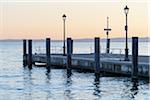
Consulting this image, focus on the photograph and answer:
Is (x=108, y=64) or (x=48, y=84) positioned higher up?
(x=108, y=64)

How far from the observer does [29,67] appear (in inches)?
2136

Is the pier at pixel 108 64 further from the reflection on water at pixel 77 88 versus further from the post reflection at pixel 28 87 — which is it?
the post reflection at pixel 28 87

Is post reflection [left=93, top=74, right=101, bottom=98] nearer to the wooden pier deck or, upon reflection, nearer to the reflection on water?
the reflection on water

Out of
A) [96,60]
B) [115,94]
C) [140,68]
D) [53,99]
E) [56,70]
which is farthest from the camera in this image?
[56,70]

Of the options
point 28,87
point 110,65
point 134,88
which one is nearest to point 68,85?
point 28,87

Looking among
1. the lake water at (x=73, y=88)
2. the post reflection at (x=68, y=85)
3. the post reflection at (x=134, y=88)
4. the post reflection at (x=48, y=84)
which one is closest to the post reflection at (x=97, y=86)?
the lake water at (x=73, y=88)

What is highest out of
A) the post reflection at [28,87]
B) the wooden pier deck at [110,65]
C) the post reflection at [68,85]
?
the wooden pier deck at [110,65]

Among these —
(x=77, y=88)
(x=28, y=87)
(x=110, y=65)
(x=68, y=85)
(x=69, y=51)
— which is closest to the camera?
(x=77, y=88)

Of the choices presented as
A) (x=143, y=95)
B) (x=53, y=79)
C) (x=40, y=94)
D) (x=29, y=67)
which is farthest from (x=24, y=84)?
(x=29, y=67)

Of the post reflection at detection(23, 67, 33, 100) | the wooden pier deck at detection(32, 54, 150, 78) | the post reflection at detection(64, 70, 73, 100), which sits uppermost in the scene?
the wooden pier deck at detection(32, 54, 150, 78)

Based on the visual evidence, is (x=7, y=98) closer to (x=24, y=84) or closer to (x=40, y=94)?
(x=40, y=94)

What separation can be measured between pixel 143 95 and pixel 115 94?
5.31 feet

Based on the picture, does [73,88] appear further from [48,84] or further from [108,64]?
[108,64]

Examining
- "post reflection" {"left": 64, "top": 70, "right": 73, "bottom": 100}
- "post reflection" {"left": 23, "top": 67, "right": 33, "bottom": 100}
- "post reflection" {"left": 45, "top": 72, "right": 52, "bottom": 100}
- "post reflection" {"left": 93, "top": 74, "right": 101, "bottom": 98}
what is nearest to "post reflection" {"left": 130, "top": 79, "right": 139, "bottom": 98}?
"post reflection" {"left": 93, "top": 74, "right": 101, "bottom": 98}
